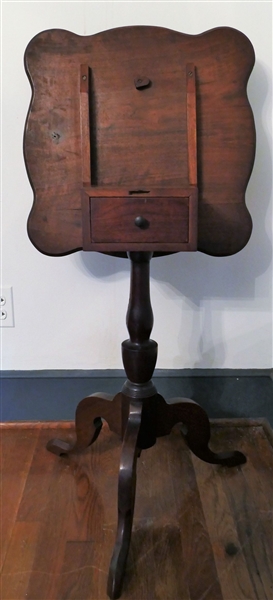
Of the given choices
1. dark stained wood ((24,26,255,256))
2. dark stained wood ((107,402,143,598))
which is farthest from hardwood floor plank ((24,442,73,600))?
dark stained wood ((24,26,255,256))

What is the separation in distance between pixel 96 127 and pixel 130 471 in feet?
2.18

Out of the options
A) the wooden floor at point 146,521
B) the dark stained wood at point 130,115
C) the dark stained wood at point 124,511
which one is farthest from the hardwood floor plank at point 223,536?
the dark stained wood at point 130,115

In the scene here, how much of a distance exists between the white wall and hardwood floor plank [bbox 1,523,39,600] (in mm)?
446

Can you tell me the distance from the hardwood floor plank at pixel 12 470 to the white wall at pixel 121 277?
192mm

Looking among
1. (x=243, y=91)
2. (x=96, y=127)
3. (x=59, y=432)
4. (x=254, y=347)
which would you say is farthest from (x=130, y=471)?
(x=243, y=91)

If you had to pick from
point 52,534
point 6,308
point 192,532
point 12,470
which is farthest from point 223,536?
point 6,308

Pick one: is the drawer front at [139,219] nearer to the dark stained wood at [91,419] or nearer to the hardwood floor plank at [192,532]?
the dark stained wood at [91,419]

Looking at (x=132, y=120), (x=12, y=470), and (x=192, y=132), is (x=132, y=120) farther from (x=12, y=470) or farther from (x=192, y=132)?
(x=12, y=470)

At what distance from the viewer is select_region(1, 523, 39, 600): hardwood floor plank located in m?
0.81

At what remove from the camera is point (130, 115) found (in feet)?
2.88

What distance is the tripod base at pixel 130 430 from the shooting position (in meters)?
0.85

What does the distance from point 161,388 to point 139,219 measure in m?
0.65

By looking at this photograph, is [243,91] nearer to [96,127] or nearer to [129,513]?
[96,127]

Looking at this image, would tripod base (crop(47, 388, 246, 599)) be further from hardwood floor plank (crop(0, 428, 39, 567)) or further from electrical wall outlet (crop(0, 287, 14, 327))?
electrical wall outlet (crop(0, 287, 14, 327))
